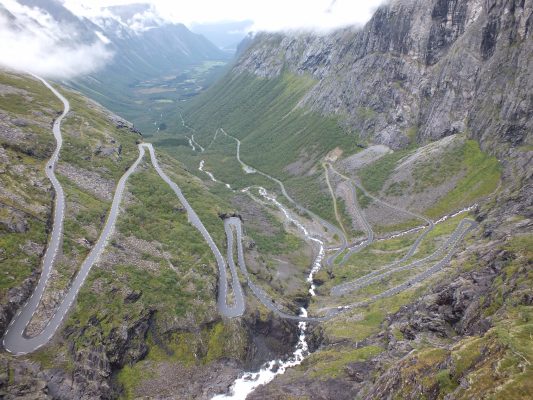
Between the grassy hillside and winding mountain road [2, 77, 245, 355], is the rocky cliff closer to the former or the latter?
the grassy hillside

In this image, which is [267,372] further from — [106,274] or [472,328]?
[472,328]

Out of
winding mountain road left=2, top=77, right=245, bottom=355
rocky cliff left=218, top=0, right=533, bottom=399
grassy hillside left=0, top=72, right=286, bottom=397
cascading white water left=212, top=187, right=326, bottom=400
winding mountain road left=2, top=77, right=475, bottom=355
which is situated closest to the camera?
rocky cliff left=218, top=0, right=533, bottom=399

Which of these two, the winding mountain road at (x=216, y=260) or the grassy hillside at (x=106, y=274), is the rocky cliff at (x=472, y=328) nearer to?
the winding mountain road at (x=216, y=260)

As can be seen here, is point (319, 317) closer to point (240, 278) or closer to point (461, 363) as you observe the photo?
point (240, 278)

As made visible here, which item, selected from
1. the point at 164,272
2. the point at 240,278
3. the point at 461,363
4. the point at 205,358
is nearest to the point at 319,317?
the point at 240,278

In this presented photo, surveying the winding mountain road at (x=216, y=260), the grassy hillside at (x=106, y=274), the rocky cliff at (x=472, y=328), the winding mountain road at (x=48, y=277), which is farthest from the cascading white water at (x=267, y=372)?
the winding mountain road at (x=48, y=277)

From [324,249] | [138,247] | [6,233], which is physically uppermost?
[6,233]

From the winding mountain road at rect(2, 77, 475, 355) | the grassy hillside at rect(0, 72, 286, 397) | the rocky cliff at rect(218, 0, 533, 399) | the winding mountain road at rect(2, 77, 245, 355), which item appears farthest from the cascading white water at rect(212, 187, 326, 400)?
the winding mountain road at rect(2, 77, 245, 355)

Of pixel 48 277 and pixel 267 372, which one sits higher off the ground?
pixel 48 277

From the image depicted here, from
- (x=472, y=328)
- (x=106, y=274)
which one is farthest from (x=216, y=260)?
(x=472, y=328)

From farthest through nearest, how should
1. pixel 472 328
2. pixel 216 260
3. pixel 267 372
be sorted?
pixel 216 260, pixel 267 372, pixel 472 328

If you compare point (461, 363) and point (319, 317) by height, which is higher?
point (461, 363)
